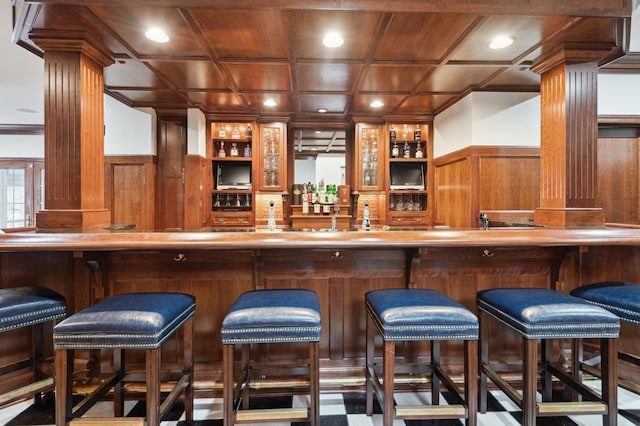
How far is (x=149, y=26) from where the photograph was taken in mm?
2434

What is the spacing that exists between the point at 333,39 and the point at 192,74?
64.9 inches

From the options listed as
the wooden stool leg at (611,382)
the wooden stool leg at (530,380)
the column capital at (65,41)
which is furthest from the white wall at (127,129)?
the wooden stool leg at (611,382)

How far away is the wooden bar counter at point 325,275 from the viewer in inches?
77.5

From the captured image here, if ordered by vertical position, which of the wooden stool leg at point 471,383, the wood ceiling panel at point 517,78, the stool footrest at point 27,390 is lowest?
the stool footrest at point 27,390

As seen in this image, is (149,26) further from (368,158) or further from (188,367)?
(368,158)

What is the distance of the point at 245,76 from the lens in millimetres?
3492

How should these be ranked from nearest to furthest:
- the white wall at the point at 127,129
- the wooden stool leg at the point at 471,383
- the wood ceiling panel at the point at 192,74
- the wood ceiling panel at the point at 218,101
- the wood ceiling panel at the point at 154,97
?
the wooden stool leg at the point at 471,383
the wood ceiling panel at the point at 192,74
the wood ceiling panel at the point at 154,97
the wood ceiling panel at the point at 218,101
the white wall at the point at 127,129

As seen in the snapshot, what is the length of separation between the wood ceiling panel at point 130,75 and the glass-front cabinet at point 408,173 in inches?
134

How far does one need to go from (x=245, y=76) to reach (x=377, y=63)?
1.41m

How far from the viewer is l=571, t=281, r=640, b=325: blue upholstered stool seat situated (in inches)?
64.7

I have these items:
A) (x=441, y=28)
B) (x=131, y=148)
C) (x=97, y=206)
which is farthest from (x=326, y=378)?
(x=131, y=148)

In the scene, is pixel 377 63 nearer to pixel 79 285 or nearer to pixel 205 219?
pixel 79 285

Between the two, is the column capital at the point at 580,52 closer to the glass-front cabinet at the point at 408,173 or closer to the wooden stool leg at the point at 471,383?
the wooden stool leg at the point at 471,383

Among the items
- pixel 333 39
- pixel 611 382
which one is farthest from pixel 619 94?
pixel 611 382
